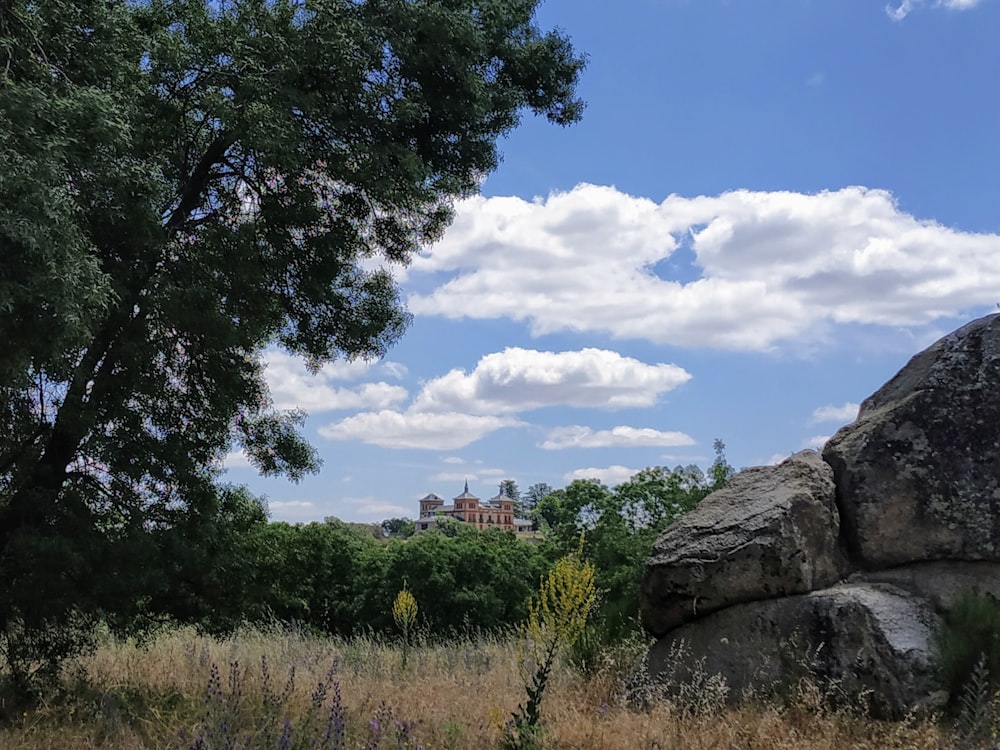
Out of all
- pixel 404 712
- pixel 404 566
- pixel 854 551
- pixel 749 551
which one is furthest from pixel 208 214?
pixel 404 566

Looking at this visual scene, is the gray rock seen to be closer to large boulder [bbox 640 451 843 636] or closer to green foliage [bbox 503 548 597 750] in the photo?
large boulder [bbox 640 451 843 636]

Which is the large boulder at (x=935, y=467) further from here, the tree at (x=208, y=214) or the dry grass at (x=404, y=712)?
the tree at (x=208, y=214)

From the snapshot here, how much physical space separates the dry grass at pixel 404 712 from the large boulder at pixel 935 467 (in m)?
1.67

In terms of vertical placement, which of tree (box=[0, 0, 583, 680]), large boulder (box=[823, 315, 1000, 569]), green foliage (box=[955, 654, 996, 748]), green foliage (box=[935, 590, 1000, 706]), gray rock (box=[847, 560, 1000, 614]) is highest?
tree (box=[0, 0, 583, 680])

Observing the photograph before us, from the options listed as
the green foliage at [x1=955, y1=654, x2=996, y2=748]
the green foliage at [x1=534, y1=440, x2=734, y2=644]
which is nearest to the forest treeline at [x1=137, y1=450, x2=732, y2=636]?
the green foliage at [x1=534, y1=440, x2=734, y2=644]

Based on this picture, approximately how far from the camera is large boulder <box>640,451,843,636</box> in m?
7.06

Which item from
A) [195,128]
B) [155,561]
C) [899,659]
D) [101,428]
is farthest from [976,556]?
[195,128]

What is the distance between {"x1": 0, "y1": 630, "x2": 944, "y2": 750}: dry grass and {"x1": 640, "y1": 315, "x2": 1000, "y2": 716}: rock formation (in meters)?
0.52

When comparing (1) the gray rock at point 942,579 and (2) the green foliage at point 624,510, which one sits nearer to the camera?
(1) the gray rock at point 942,579

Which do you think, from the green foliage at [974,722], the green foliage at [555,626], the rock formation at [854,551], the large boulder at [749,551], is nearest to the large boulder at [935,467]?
the rock formation at [854,551]

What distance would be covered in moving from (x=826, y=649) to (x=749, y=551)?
90 cm

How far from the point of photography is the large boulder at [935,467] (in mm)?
7191

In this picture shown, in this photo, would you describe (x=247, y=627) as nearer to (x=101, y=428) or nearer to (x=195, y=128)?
(x=101, y=428)

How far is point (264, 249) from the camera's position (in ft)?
29.5
